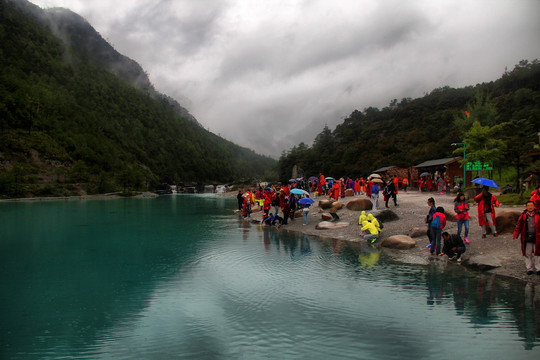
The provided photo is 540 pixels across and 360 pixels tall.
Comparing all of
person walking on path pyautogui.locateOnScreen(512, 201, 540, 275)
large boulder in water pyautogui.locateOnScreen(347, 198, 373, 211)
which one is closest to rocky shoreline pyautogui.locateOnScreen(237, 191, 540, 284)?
large boulder in water pyautogui.locateOnScreen(347, 198, 373, 211)

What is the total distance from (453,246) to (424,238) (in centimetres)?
326

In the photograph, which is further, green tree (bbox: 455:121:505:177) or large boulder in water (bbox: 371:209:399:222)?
green tree (bbox: 455:121:505:177)

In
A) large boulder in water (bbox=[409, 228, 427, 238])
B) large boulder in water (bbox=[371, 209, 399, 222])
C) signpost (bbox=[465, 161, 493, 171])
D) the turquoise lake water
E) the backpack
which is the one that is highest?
signpost (bbox=[465, 161, 493, 171])

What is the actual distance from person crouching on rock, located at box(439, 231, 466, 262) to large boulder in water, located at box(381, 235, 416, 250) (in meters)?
2.13

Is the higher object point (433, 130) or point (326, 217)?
point (433, 130)

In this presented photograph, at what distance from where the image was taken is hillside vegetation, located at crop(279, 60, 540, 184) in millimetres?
36531

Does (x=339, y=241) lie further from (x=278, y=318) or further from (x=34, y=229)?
(x=34, y=229)

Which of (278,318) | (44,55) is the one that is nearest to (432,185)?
(278,318)

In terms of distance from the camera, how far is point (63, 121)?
122 m

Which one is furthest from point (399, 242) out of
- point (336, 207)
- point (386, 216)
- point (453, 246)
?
point (336, 207)

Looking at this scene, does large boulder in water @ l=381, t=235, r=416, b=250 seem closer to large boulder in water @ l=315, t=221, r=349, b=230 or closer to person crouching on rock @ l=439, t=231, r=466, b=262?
person crouching on rock @ l=439, t=231, r=466, b=262

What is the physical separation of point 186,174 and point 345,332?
19780 cm

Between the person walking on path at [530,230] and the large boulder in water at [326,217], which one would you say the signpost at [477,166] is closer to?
the large boulder in water at [326,217]

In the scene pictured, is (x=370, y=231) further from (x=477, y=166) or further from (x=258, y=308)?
(x=477, y=166)
